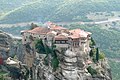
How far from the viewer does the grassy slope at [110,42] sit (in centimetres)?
13938

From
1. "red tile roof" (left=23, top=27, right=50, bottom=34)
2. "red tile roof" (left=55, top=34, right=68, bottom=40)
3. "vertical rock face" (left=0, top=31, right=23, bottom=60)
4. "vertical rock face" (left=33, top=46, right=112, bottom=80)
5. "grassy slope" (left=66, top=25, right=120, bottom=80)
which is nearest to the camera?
"vertical rock face" (left=0, top=31, right=23, bottom=60)

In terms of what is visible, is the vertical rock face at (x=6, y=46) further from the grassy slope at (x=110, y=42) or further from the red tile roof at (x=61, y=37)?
the grassy slope at (x=110, y=42)

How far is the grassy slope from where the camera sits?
13938 centimetres

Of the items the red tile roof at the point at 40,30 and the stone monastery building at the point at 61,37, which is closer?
the stone monastery building at the point at 61,37

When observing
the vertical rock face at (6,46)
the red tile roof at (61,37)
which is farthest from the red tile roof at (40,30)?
the vertical rock face at (6,46)

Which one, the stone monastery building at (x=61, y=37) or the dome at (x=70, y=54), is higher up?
the stone monastery building at (x=61, y=37)

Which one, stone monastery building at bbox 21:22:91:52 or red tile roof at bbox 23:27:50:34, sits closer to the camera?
stone monastery building at bbox 21:22:91:52

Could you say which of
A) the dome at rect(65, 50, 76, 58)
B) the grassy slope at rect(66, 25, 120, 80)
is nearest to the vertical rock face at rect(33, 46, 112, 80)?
the dome at rect(65, 50, 76, 58)

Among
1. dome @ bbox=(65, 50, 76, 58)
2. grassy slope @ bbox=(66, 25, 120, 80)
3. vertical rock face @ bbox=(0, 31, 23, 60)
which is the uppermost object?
vertical rock face @ bbox=(0, 31, 23, 60)

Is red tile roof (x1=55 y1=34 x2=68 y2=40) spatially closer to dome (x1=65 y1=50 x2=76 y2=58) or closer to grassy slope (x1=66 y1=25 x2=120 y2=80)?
dome (x1=65 y1=50 x2=76 y2=58)

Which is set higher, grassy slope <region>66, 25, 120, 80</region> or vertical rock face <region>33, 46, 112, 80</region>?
vertical rock face <region>33, 46, 112, 80</region>

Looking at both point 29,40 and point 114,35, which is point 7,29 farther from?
point 29,40

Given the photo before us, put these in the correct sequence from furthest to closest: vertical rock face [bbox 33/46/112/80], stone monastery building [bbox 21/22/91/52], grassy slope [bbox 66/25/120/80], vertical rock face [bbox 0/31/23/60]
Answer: grassy slope [bbox 66/25/120/80] < stone monastery building [bbox 21/22/91/52] < vertical rock face [bbox 33/46/112/80] < vertical rock face [bbox 0/31/23/60]

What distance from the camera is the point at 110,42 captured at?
160 metres
